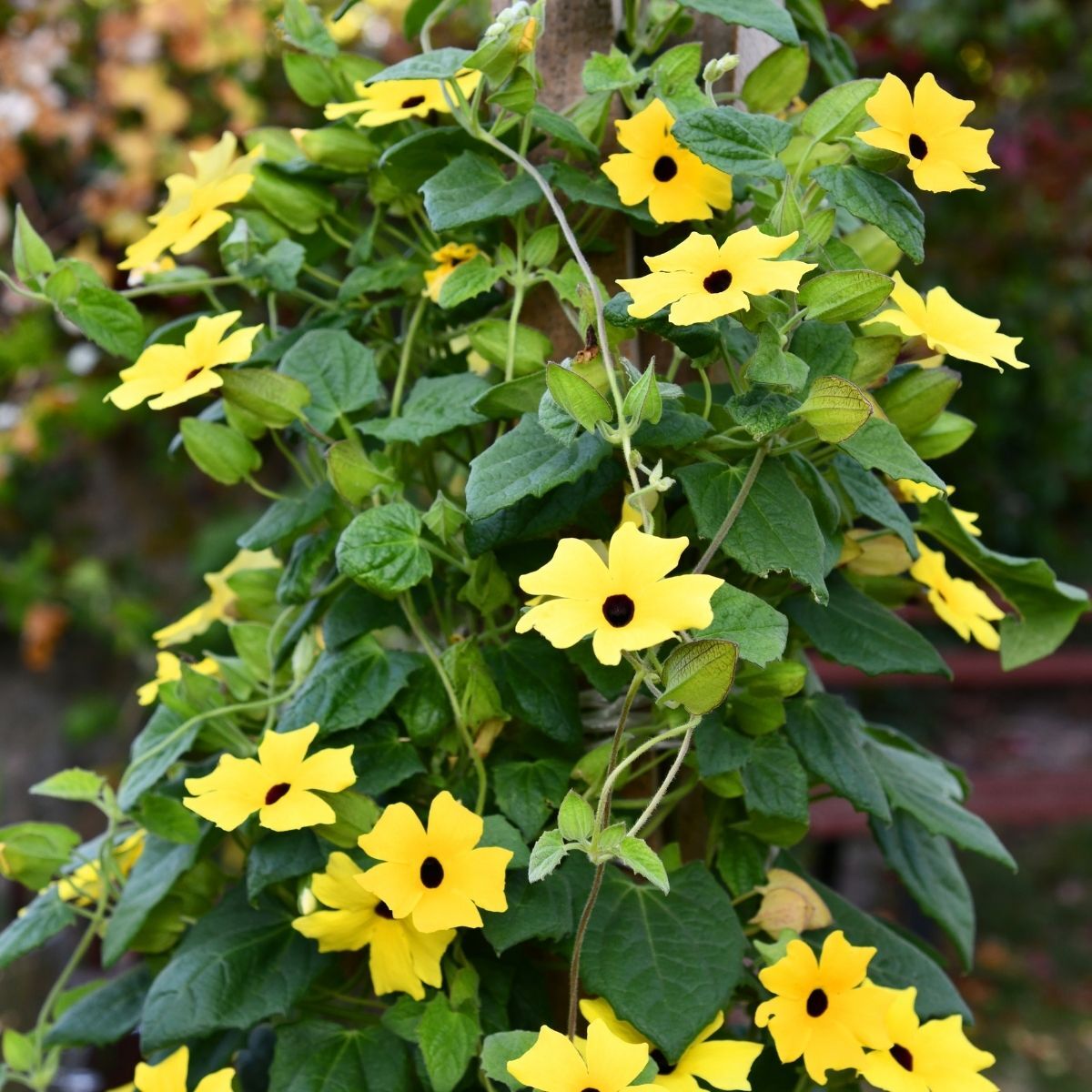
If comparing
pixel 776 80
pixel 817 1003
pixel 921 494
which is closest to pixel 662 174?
pixel 776 80

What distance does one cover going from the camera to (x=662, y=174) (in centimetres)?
66

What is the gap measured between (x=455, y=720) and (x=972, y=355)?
32 centimetres

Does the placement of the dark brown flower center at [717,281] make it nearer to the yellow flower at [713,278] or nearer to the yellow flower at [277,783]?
the yellow flower at [713,278]

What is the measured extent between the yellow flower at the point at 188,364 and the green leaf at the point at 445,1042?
32 cm

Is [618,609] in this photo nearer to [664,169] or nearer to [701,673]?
[701,673]

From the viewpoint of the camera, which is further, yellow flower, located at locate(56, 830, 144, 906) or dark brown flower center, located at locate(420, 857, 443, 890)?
yellow flower, located at locate(56, 830, 144, 906)

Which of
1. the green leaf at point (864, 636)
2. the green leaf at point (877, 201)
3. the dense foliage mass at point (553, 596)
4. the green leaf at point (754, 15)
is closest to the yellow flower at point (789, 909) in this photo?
the dense foliage mass at point (553, 596)

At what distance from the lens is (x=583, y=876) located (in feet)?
2.10

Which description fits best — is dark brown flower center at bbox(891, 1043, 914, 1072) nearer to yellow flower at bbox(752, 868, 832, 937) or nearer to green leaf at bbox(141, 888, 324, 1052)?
yellow flower at bbox(752, 868, 832, 937)

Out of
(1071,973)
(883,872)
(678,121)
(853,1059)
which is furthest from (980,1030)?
(678,121)

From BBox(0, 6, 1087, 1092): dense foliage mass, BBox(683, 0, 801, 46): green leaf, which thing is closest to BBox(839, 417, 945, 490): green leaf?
BBox(0, 6, 1087, 1092): dense foliage mass

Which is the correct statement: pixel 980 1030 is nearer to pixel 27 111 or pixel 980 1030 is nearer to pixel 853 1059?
pixel 853 1059

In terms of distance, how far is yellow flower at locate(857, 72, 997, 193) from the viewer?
0.59 meters

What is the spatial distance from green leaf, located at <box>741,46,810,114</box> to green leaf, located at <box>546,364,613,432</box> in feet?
0.88
